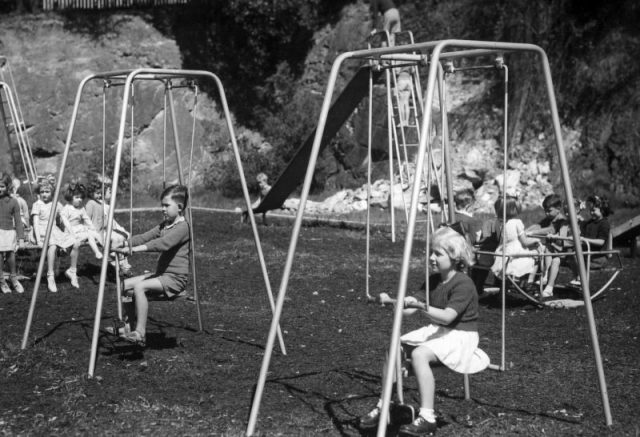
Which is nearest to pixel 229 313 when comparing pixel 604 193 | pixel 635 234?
pixel 635 234

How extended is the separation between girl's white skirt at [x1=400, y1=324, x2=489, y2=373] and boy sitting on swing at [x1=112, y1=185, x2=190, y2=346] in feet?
7.27

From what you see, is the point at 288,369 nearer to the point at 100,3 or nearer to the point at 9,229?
the point at 9,229

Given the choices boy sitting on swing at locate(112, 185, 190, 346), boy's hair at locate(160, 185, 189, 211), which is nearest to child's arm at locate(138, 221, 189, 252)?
boy sitting on swing at locate(112, 185, 190, 346)

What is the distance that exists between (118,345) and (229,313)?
1694mm

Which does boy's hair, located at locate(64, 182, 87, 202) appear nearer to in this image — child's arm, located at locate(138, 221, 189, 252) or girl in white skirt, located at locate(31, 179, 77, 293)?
girl in white skirt, located at locate(31, 179, 77, 293)

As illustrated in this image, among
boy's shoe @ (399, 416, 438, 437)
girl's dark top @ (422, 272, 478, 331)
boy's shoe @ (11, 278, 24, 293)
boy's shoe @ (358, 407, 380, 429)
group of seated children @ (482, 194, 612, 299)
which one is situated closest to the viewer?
boy's shoe @ (399, 416, 438, 437)

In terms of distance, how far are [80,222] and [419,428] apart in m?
6.68

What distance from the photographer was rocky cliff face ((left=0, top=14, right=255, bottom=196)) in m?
22.3

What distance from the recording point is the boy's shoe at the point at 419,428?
444 cm

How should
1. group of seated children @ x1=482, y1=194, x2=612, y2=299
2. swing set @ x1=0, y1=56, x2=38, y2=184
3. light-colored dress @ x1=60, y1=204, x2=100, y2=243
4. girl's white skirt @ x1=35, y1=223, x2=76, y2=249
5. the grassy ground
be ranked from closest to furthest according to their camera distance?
the grassy ground, group of seated children @ x1=482, y1=194, x2=612, y2=299, girl's white skirt @ x1=35, y1=223, x2=76, y2=249, light-colored dress @ x1=60, y1=204, x2=100, y2=243, swing set @ x1=0, y1=56, x2=38, y2=184

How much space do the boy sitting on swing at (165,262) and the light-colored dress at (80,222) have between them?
362 centimetres

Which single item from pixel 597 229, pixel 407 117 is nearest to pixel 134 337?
pixel 597 229

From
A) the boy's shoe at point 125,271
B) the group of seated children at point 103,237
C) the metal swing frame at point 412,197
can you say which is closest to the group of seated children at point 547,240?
the group of seated children at point 103,237

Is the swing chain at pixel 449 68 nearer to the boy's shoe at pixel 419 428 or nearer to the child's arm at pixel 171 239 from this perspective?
the boy's shoe at pixel 419 428
